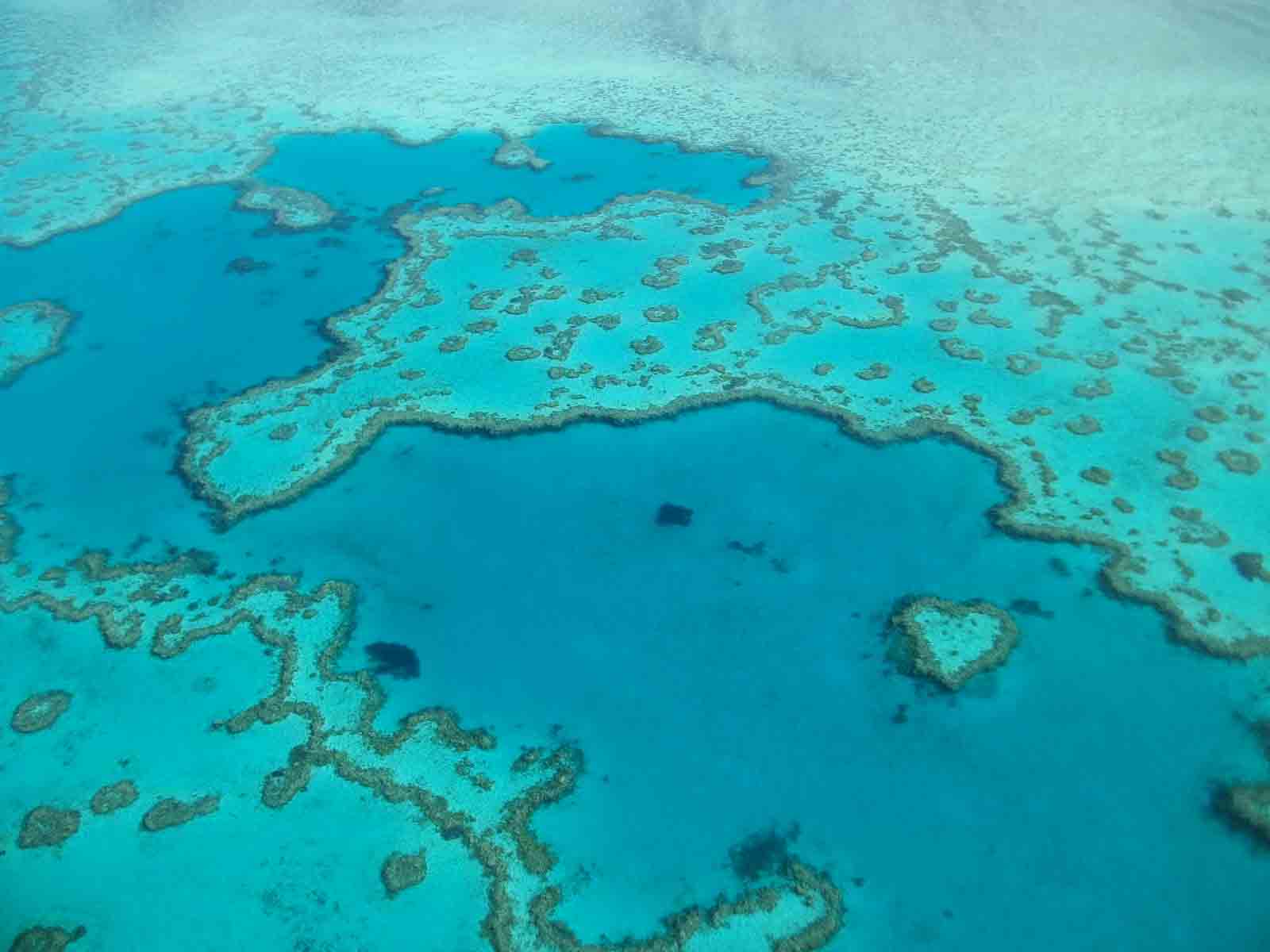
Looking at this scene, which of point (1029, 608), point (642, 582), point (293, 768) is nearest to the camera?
point (293, 768)

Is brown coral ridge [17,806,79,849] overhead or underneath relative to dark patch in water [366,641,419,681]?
underneath

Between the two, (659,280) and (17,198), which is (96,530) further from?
(17,198)

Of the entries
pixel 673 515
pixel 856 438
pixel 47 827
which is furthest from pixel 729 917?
pixel 856 438

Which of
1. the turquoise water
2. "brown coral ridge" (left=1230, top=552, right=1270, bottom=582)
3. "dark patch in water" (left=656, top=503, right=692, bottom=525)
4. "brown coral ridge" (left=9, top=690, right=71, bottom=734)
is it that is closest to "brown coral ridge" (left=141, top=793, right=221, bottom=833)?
the turquoise water

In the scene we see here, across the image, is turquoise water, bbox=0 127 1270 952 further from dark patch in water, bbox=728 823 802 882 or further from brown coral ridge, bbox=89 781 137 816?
brown coral ridge, bbox=89 781 137 816

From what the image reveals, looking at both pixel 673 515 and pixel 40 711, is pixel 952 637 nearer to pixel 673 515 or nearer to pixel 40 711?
pixel 673 515

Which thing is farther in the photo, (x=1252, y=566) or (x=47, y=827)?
(x=1252, y=566)
